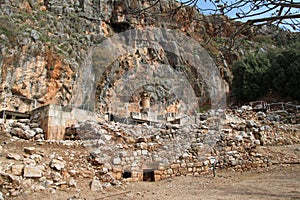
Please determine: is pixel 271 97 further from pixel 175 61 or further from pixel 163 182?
pixel 163 182

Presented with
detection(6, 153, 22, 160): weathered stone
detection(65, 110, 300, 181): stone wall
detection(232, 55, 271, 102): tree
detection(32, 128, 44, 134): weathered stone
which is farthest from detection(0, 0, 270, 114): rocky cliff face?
detection(6, 153, 22, 160): weathered stone

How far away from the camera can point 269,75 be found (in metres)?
22.1

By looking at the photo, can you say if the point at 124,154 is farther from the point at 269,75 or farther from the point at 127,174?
the point at 269,75

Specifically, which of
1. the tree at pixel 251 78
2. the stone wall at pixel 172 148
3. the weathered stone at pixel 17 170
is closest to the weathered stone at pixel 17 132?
the stone wall at pixel 172 148

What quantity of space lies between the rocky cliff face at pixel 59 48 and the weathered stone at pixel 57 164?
11.7 m

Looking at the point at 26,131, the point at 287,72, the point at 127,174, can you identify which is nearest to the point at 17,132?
the point at 26,131

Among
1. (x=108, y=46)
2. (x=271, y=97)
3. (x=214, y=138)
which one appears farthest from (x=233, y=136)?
(x=108, y=46)

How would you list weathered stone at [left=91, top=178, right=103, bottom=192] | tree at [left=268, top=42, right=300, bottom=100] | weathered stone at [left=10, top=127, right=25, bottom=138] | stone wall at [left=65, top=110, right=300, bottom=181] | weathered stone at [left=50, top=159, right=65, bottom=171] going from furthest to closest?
tree at [left=268, top=42, right=300, bottom=100]
weathered stone at [left=10, top=127, right=25, bottom=138]
stone wall at [left=65, top=110, right=300, bottom=181]
weathered stone at [left=50, top=159, right=65, bottom=171]
weathered stone at [left=91, top=178, right=103, bottom=192]

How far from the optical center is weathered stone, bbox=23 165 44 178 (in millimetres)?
5305

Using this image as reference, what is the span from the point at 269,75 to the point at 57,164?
67.6 ft

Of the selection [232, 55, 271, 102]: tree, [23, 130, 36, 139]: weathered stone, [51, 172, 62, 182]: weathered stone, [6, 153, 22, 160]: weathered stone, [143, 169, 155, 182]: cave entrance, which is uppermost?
[232, 55, 271, 102]: tree

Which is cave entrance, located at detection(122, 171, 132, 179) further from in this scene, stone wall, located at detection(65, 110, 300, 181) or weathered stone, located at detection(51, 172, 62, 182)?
weathered stone, located at detection(51, 172, 62, 182)

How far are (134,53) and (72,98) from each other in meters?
10.9

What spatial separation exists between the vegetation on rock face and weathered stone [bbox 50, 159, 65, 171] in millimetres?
18959
